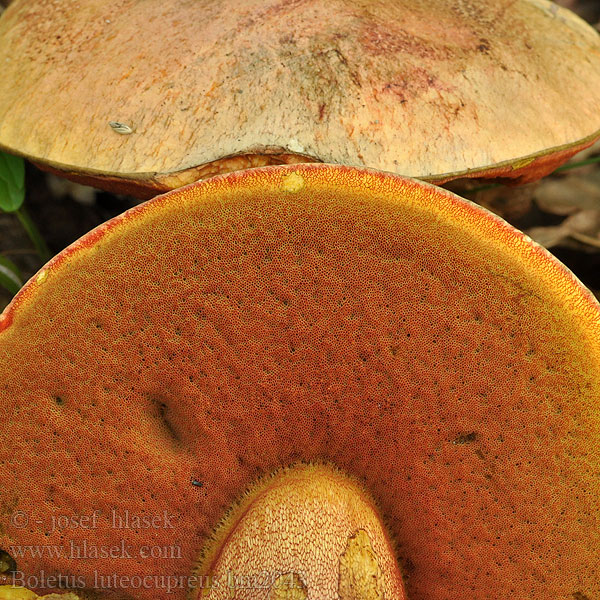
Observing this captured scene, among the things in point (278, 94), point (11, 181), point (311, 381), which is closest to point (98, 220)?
point (11, 181)

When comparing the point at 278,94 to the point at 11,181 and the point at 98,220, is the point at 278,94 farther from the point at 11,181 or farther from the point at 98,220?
the point at 98,220

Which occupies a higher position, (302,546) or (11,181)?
(302,546)

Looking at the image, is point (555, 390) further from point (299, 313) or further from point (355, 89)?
point (355, 89)

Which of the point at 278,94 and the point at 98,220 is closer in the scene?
the point at 278,94

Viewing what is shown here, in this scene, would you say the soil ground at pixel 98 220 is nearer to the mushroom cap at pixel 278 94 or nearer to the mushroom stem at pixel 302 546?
the mushroom cap at pixel 278 94

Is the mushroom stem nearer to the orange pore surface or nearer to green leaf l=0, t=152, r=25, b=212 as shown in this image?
the orange pore surface

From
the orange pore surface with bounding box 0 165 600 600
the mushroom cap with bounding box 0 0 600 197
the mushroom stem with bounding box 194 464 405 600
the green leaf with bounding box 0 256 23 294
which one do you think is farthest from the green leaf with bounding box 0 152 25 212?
the mushroom stem with bounding box 194 464 405 600
